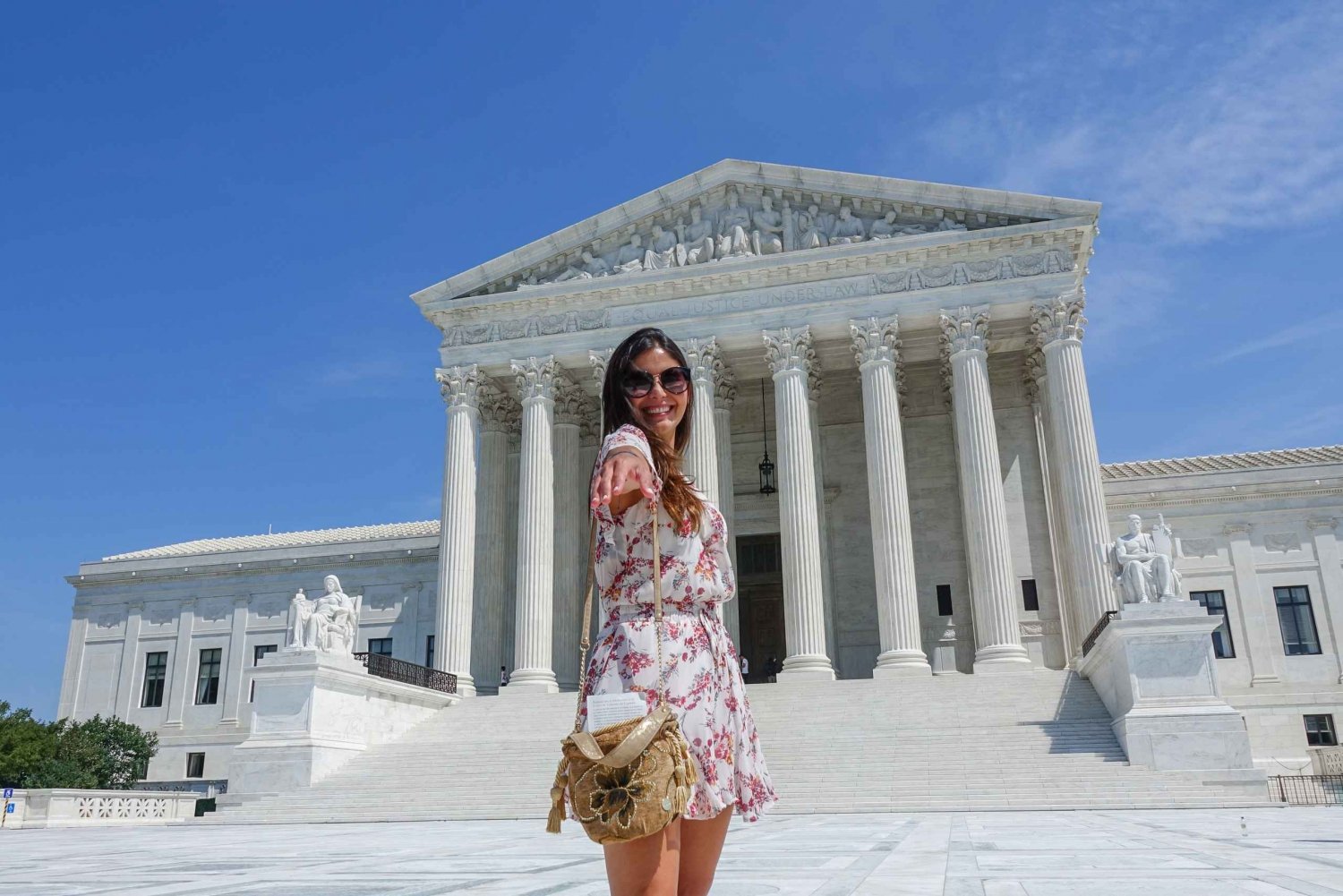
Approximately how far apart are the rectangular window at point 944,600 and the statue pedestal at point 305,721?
1869 centimetres

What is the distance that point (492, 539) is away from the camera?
3612 cm

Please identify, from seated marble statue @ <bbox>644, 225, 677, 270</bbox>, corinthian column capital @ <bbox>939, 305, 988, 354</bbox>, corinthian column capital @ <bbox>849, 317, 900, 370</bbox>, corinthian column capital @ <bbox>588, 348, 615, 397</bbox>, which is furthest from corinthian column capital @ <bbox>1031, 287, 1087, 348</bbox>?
corinthian column capital @ <bbox>588, 348, 615, 397</bbox>

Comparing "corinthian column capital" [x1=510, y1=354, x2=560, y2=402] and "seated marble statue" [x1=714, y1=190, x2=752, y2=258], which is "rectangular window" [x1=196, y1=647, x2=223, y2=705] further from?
"seated marble statue" [x1=714, y1=190, x2=752, y2=258]

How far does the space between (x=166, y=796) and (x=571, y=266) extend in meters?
19.7

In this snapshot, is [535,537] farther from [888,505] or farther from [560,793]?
[560,793]

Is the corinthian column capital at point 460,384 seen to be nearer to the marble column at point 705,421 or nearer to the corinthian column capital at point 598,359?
the corinthian column capital at point 598,359

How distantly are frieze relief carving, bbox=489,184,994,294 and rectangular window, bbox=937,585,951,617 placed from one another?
12.1 metres

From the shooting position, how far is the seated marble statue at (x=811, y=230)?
111ft

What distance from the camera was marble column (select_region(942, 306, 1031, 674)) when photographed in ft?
96.4

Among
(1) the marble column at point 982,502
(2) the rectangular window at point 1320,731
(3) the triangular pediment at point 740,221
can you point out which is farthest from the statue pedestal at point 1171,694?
(2) the rectangular window at point 1320,731

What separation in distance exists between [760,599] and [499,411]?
1176 cm

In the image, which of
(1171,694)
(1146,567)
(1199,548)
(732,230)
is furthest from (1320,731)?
(732,230)

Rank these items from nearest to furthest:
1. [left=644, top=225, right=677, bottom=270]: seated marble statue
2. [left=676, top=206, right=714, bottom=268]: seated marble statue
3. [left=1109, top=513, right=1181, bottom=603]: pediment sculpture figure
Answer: [left=1109, top=513, right=1181, bottom=603]: pediment sculpture figure, [left=676, top=206, right=714, bottom=268]: seated marble statue, [left=644, top=225, right=677, bottom=270]: seated marble statue

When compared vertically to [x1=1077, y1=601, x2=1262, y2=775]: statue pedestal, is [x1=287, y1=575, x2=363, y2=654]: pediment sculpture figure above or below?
above
